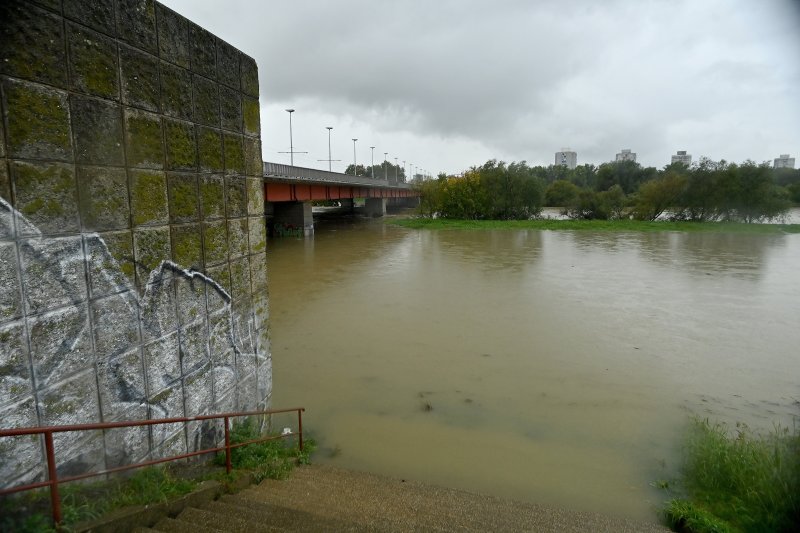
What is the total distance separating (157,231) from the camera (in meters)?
4.05

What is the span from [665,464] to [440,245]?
25636mm

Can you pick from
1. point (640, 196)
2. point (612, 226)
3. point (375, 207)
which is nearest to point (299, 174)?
point (612, 226)

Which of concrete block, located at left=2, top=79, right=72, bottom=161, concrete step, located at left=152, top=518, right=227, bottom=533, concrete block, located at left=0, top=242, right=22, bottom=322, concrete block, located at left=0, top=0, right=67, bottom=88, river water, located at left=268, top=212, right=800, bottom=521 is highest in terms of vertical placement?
concrete block, located at left=0, top=0, right=67, bottom=88

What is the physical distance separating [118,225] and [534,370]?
7.79 m

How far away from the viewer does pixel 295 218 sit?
121ft

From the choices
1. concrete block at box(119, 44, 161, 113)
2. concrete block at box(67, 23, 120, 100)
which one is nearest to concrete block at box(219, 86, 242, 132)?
concrete block at box(119, 44, 161, 113)

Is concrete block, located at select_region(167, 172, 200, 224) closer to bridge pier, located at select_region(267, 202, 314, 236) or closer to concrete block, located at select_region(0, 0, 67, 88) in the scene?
concrete block, located at select_region(0, 0, 67, 88)

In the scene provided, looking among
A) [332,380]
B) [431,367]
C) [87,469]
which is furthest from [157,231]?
[431,367]

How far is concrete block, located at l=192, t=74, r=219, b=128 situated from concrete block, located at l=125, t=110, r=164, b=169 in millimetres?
587

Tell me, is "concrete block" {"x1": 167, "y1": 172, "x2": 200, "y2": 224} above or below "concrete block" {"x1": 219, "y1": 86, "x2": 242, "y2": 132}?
below

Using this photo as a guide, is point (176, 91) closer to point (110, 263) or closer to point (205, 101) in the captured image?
point (205, 101)

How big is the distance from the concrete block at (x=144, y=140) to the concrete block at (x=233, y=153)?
0.98 m

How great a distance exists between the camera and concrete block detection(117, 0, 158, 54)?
140 inches

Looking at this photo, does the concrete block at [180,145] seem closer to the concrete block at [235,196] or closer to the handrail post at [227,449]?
the concrete block at [235,196]
